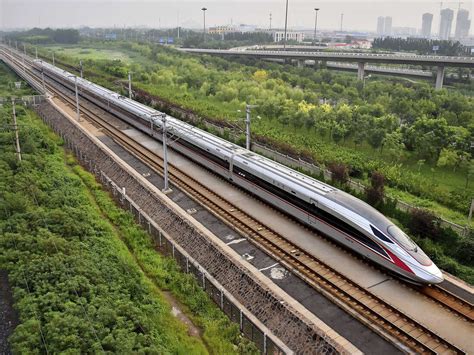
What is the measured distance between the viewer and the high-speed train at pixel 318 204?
707 inches

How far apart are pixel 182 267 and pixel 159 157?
16753 mm

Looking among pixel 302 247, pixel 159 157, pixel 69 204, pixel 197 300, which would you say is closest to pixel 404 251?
pixel 302 247

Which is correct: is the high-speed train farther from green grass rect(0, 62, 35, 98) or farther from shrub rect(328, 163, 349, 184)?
green grass rect(0, 62, 35, 98)

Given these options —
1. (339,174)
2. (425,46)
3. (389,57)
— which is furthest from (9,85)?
(425,46)

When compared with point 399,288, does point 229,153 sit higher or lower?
higher

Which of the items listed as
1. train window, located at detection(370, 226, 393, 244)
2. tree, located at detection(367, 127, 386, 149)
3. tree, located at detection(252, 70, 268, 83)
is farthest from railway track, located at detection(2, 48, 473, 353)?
tree, located at detection(252, 70, 268, 83)

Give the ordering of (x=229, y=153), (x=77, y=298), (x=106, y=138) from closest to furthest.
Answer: (x=77, y=298) < (x=229, y=153) < (x=106, y=138)

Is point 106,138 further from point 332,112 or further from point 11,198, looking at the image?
point 332,112

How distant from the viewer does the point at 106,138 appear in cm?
→ 4003

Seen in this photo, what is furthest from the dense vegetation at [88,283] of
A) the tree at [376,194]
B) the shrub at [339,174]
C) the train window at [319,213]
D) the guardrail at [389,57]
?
the guardrail at [389,57]

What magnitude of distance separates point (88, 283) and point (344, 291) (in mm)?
9596

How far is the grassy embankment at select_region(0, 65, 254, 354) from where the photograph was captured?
1334cm

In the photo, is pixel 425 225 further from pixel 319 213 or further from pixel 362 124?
pixel 362 124

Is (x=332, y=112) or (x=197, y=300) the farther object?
(x=332, y=112)
